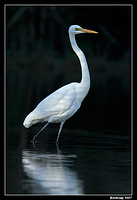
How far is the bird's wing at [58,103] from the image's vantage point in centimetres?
868

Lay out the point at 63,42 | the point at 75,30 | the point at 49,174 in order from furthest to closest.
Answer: the point at 63,42 < the point at 75,30 < the point at 49,174

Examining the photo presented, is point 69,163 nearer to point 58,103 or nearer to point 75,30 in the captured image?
point 58,103

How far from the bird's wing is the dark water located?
1.66 feet

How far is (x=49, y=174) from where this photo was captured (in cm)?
623

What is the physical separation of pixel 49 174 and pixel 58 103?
2.67 meters

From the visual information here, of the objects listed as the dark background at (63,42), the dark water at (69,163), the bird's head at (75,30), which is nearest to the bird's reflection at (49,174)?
the dark water at (69,163)

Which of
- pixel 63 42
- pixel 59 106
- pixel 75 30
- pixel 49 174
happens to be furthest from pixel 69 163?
pixel 63 42

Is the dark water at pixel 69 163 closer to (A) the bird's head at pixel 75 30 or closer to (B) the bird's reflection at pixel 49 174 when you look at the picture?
(B) the bird's reflection at pixel 49 174

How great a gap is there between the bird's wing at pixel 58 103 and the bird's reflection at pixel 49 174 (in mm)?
1172

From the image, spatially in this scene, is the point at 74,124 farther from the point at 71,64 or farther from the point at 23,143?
the point at 71,64

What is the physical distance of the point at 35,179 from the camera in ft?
19.6

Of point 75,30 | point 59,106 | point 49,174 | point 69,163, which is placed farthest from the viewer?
point 75,30

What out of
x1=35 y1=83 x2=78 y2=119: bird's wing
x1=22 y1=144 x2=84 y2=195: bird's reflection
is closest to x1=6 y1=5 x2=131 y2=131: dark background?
x1=35 y1=83 x2=78 y2=119: bird's wing

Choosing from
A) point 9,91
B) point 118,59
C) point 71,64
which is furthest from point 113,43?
point 9,91
